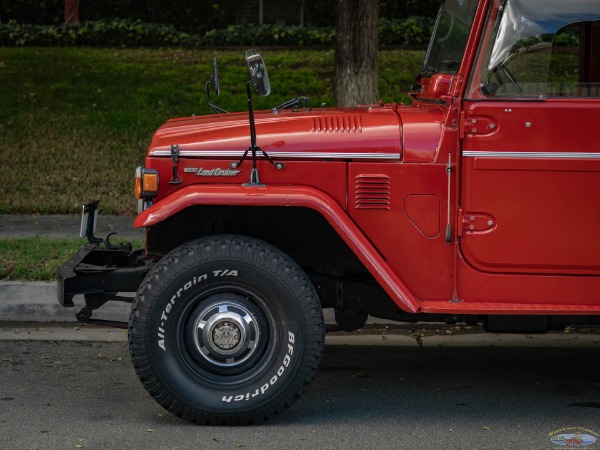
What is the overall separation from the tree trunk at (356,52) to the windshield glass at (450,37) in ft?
17.6

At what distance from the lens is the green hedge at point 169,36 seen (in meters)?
17.9

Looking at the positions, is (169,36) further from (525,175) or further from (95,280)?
(525,175)

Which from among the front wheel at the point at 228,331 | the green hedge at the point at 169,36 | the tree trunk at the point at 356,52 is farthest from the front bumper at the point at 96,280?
the green hedge at the point at 169,36

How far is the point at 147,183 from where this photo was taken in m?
5.20

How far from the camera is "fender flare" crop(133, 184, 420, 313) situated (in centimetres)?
501

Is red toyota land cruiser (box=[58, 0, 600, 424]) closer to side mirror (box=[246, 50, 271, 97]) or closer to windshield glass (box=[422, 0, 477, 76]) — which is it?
side mirror (box=[246, 50, 271, 97])

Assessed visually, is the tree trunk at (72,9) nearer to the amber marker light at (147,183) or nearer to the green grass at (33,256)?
the green grass at (33,256)

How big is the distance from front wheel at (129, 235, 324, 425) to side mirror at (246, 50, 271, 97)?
743mm

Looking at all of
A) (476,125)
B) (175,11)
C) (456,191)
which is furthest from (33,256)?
(175,11)

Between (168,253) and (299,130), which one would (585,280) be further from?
(168,253)

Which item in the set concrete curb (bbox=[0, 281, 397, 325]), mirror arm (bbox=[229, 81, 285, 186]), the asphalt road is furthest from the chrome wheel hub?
concrete curb (bbox=[0, 281, 397, 325])

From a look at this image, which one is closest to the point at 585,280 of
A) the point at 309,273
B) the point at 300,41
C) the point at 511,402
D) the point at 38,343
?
the point at 511,402

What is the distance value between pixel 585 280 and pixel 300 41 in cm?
1349

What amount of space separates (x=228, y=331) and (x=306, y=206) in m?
0.70
